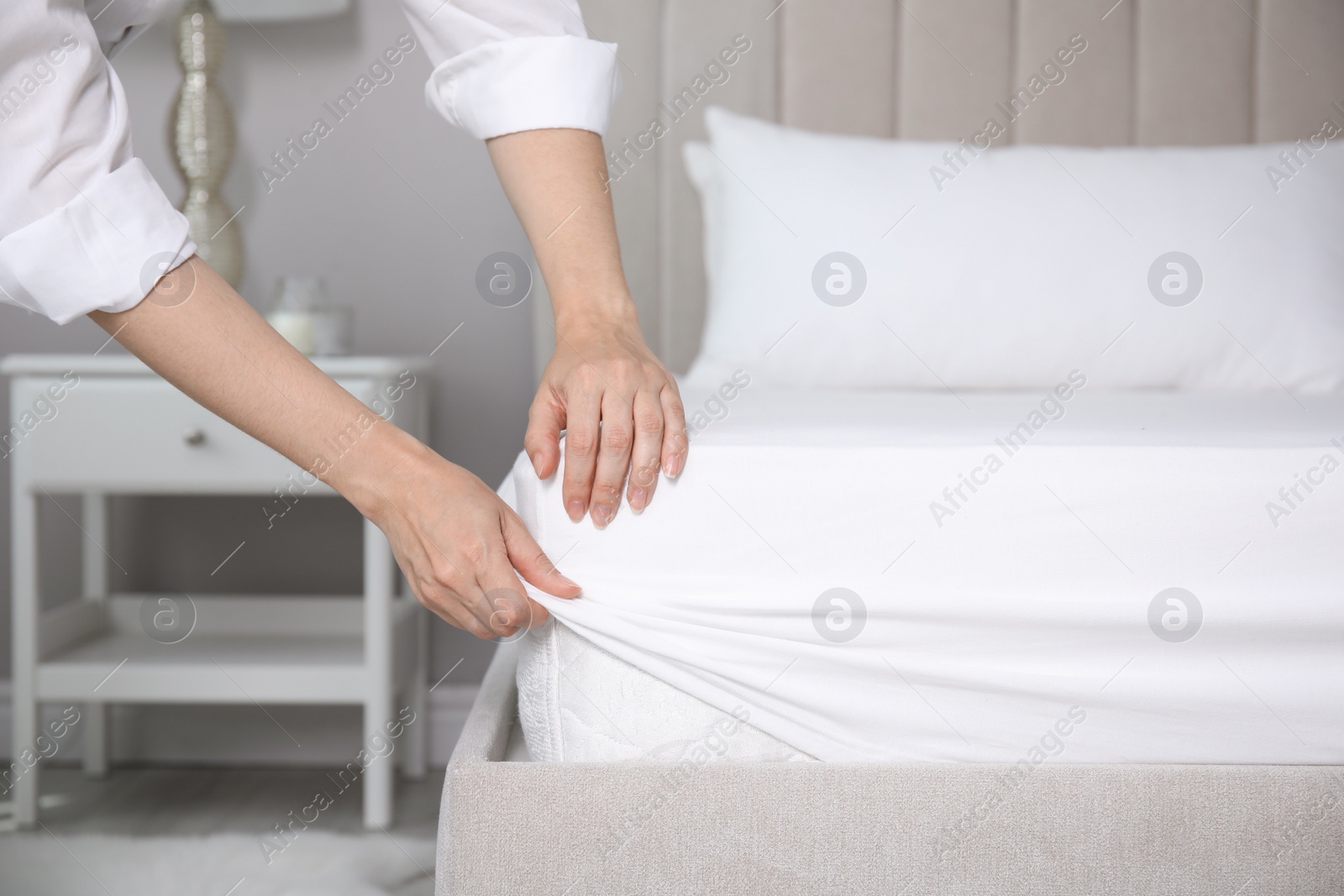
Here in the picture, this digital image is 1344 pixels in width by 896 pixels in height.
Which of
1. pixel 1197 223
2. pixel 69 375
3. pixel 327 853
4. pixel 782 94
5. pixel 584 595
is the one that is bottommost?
pixel 327 853

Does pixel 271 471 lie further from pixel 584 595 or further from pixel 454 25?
pixel 584 595

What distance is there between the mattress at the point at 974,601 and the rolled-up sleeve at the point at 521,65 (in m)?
0.36

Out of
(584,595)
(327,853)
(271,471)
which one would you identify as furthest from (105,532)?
(584,595)

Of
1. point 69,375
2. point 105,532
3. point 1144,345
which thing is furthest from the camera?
point 105,532

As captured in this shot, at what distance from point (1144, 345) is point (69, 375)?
1.42 meters

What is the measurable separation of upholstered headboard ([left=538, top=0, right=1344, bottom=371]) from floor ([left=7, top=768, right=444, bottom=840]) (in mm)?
866

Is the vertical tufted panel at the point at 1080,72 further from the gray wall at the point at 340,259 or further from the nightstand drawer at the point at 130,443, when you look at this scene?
the nightstand drawer at the point at 130,443

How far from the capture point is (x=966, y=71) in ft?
5.73

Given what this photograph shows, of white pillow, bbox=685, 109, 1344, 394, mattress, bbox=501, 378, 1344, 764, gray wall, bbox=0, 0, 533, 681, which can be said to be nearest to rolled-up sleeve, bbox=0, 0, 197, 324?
mattress, bbox=501, 378, 1344, 764

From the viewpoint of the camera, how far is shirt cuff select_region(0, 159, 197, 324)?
0.67m

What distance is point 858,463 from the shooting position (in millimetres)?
701

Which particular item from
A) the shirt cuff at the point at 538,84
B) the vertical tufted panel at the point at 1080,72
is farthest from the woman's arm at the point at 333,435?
the vertical tufted panel at the point at 1080,72

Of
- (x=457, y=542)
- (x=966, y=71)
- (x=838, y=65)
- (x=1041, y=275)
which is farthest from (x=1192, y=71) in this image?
(x=457, y=542)

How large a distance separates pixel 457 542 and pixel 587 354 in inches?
6.9
